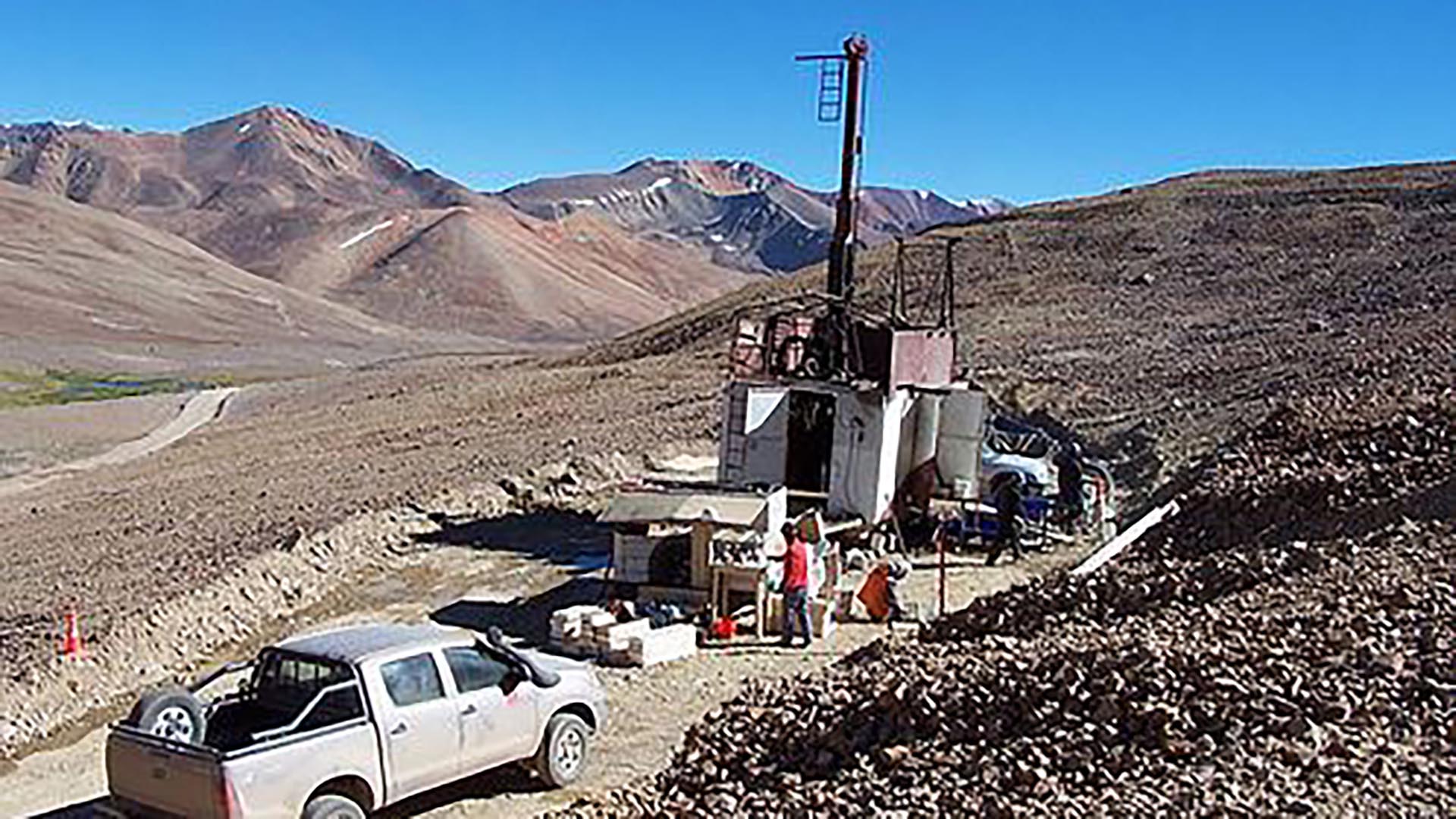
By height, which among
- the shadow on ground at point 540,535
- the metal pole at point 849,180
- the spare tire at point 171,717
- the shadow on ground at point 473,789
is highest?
the metal pole at point 849,180

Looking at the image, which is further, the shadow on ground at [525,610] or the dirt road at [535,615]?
the shadow on ground at [525,610]

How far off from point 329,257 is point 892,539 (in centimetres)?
13566

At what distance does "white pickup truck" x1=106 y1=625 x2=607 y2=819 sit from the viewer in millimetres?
9641

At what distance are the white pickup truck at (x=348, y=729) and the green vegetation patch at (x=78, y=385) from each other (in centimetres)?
5316

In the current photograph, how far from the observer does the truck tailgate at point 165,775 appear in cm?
945

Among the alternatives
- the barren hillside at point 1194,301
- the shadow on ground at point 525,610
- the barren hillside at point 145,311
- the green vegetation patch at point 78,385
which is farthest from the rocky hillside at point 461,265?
the shadow on ground at point 525,610

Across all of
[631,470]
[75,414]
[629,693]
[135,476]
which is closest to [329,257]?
[75,414]

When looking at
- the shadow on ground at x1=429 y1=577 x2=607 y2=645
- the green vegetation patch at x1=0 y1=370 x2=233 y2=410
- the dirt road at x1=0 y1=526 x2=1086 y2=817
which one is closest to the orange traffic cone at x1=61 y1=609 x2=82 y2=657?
the dirt road at x1=0 y1=526 x2=1086 y2=817

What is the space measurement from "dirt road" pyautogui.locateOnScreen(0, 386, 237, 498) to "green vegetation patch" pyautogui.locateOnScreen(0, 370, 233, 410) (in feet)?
13.1

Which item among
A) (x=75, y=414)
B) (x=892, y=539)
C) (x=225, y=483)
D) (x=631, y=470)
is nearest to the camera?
(x=892, y=539)

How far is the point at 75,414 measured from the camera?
54.2 m

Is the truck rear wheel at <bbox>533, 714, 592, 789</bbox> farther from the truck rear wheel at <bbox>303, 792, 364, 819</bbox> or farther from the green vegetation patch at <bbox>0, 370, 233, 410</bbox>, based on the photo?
the green vegetation patch at <bbox>0, 370, 233, 410</bbox>

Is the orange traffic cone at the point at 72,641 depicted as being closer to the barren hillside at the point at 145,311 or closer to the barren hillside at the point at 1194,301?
the barren hillside at the point at 1194,301

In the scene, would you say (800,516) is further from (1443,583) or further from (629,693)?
(1443,583)
